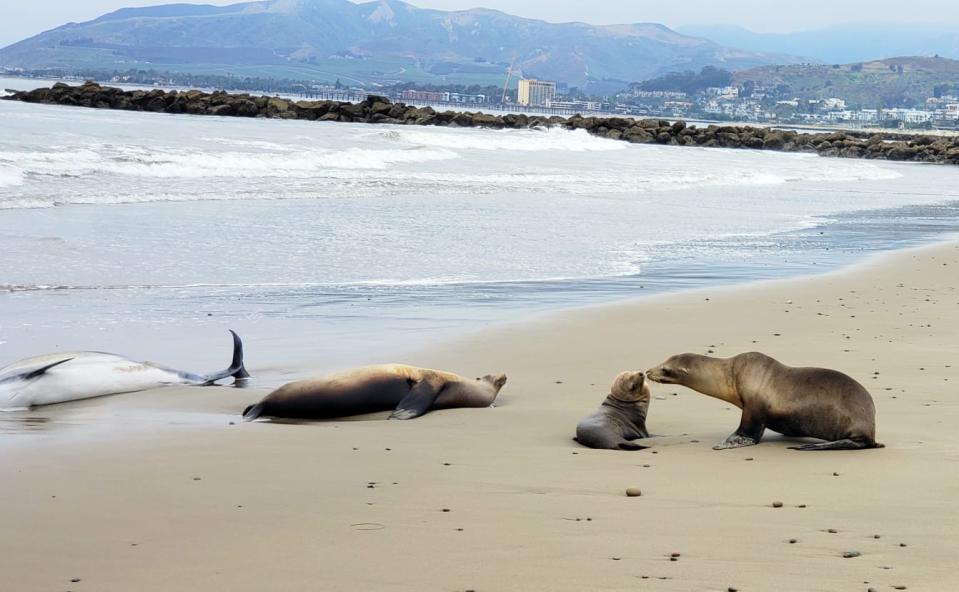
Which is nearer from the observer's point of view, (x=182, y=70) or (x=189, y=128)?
(x=189, y=128)

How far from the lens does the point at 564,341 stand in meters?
9.03

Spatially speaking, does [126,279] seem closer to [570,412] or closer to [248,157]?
[570,412]

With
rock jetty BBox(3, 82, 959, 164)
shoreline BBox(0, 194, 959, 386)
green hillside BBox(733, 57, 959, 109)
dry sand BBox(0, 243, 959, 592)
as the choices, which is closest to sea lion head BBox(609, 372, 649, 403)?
dry sand BBox(0, 243, 959, 592)

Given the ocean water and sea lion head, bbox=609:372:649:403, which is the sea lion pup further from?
the ocean water

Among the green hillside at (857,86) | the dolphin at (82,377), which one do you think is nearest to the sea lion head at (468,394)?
the dolphin at (82,377)

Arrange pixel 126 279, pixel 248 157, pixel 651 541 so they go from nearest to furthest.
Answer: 1. pixel 651 541
2. pixel 126 279
3. pixel 248 157

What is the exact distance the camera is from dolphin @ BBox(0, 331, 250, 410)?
6.77 m

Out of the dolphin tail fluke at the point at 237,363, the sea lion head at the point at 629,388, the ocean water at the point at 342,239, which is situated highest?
the sea lion head at the point at 629,388

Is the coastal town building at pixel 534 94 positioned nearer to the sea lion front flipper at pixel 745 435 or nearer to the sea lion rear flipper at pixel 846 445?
the sea lion front flipper at pixel 745 435

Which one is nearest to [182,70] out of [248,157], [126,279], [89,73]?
[89,73]

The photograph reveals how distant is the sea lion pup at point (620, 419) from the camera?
19.0ft

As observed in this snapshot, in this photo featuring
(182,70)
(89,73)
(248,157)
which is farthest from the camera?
(182,70)

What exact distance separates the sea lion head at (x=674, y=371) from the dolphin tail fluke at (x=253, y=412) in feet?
6.89

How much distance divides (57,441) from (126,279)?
225 inches
